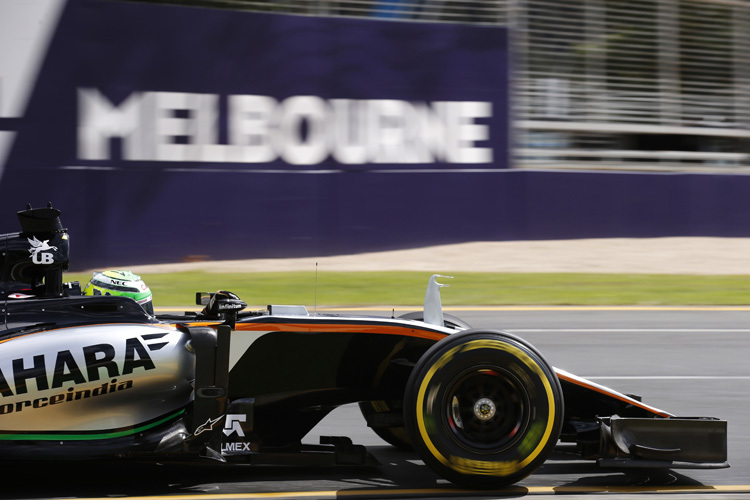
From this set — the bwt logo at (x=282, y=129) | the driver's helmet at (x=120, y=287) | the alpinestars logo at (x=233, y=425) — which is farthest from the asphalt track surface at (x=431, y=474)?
the bwt logo at (x=282, y=129)

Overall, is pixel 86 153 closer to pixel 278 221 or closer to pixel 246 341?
pixel 278 221

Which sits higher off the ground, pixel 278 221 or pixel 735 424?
pixel 278 221

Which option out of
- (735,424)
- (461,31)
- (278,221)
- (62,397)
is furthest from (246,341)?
(461,31)

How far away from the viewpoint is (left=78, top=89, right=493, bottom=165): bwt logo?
16078 millimetres

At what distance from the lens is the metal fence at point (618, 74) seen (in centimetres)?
1812

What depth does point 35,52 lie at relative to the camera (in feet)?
50.9

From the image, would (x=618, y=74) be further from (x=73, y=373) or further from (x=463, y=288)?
(x=73, y=373)

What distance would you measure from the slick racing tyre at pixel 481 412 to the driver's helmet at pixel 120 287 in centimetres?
166

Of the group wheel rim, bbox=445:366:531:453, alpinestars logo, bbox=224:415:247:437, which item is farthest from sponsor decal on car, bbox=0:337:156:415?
wheel rim, bbox=445:366:531:453

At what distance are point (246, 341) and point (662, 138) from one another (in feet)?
56.1

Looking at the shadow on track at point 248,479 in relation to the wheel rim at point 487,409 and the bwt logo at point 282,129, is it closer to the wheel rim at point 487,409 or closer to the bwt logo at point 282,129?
the wheel rim at point 487,409

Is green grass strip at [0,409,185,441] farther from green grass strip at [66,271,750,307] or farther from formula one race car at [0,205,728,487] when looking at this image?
green grass strip at [66,271,750,307]

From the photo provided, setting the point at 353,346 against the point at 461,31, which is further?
the point at 461,31

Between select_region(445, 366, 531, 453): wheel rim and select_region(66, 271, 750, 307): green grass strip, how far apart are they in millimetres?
7216
